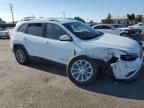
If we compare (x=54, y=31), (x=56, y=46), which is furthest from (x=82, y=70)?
(x=54, y=31)

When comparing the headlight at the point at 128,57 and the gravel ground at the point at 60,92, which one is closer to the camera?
the gravel ground at the point at 60,92

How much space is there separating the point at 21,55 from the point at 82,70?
117 inches

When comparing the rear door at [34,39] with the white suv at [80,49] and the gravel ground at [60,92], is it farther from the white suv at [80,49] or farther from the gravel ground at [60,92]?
the gravel ground at [60,92]

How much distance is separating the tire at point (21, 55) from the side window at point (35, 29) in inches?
27.4

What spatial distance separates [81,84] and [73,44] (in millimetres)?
1114

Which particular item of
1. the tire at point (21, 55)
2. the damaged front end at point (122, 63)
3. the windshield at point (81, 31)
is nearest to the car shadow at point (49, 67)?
the tire at point (21, 55)

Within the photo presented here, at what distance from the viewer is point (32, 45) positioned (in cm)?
727

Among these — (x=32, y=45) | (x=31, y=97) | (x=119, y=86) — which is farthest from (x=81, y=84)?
(x=32, y=45)

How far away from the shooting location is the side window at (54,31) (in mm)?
6516

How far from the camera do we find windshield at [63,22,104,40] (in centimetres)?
632

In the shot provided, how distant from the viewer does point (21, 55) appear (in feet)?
25.9

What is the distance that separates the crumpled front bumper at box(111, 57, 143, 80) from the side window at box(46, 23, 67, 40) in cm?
183

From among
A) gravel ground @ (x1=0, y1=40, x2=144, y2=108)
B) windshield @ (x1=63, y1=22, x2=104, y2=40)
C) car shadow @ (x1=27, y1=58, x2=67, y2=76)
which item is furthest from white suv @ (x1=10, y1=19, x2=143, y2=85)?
gravel ground @ (x1=0, y1=40, x2=144, y2=108)

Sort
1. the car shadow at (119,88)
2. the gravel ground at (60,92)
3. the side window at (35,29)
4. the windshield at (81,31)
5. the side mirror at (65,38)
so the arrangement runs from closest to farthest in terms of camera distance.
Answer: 1. the gravel ground at (60,92)
2. the car shadow at (119,88)
3. the side mirror at (65,38)
4. the windshield at (81,31)
5. the side window at (35,29)
